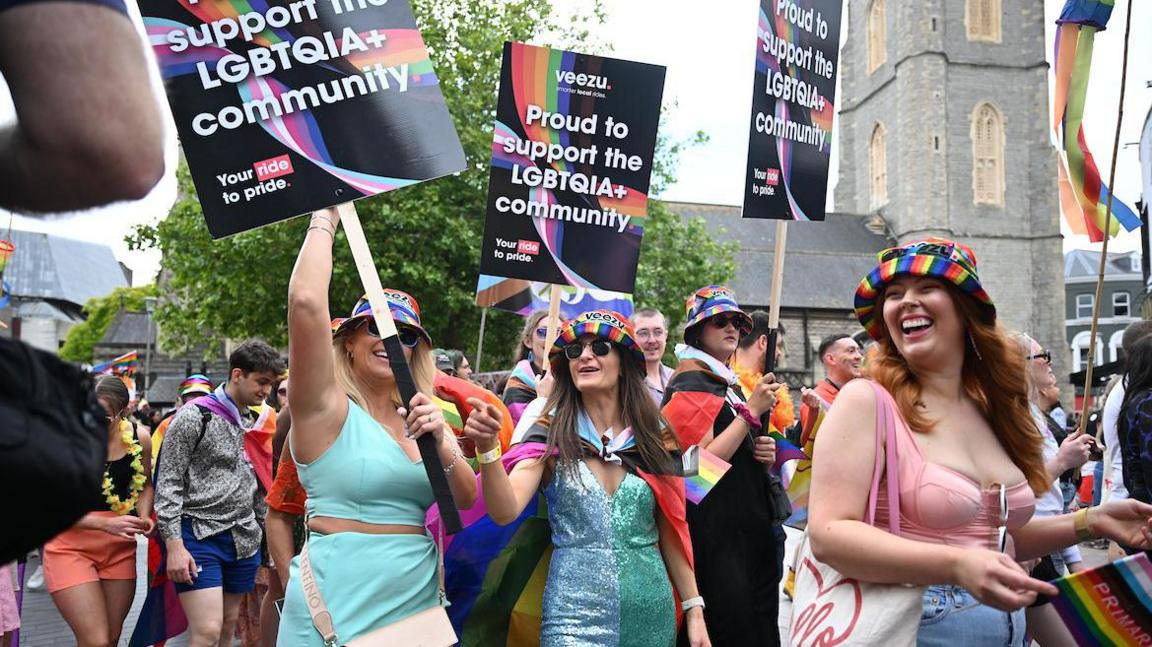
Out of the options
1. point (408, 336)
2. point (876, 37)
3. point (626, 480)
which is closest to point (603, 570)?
point (626, 480)

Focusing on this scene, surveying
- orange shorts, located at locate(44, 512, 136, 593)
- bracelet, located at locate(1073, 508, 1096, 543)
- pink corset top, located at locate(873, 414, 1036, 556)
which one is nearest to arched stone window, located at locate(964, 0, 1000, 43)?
orange shorts, located at locate(44, 512, 136, 593)

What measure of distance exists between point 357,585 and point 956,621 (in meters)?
1.95

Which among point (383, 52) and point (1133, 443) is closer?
point (383, 52)

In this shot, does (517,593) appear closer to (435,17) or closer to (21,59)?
(21,59)

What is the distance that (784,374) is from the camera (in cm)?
5694

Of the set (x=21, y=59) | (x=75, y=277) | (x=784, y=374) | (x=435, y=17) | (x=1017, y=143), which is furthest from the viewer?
(x=75, y=277)

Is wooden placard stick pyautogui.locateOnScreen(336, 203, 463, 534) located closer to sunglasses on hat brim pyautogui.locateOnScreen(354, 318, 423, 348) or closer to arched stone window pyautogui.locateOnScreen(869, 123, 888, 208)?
sunglasses on hat brim pyautogui.locateOnScreen(354, 318, 423, 348)

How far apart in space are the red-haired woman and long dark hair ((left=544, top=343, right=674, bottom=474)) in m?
1.53

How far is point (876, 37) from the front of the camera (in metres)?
65.3

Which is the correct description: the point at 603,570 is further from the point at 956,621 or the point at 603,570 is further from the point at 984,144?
the point at 984,144

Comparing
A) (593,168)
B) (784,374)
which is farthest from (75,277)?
(593,168)

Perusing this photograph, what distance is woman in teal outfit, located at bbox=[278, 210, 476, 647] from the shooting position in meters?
3.60

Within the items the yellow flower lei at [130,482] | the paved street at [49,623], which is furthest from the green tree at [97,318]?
the yellow flower lei at [130,482]

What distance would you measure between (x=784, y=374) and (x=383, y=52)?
54509 millimetres
